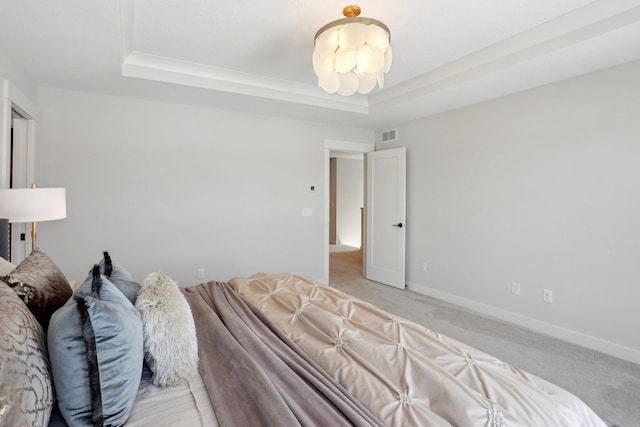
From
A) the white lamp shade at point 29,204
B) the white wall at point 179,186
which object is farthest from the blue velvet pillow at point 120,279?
the white wall at point 179,186

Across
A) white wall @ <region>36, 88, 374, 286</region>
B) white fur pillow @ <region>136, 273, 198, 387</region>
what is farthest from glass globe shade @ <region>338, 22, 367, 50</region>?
white wall @ <region>36, 88, 374, 286</region>

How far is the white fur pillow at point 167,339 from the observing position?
120 centimetres

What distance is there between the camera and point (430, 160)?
4.32 metres

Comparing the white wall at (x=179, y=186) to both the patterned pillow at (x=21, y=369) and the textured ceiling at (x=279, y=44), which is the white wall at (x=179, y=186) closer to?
the textured ceiling at (x=279, y=44)

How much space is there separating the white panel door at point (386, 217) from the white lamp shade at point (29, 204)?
12.6 feet

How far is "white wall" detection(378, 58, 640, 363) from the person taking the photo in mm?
2670

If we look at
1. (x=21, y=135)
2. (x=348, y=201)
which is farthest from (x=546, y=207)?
(x=348, y=201)

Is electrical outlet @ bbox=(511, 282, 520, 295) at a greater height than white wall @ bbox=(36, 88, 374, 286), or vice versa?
white wall @ bbox=(36, 88, 374, 286)

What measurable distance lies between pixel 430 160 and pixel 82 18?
3.83 m

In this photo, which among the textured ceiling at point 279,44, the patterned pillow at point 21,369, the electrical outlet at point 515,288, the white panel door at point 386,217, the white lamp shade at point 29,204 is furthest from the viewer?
the white panel door at point 386,217

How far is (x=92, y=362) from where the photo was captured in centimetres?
92

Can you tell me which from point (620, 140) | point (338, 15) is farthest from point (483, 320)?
point (338, 15)

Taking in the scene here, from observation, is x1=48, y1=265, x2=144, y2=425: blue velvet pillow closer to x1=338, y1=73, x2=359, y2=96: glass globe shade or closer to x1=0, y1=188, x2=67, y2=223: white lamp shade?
x1=0, y1=188, x2=67, y2=223: white lamp shade

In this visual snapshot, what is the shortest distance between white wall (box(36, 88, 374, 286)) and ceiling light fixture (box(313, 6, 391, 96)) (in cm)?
205
